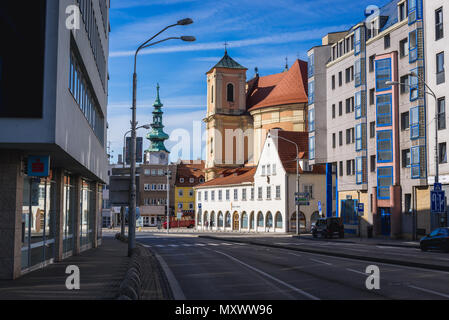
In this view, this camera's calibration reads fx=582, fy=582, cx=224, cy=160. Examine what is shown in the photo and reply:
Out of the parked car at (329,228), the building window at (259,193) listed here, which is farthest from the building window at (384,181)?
the building window at (259,193)

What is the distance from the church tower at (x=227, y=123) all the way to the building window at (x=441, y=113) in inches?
2367

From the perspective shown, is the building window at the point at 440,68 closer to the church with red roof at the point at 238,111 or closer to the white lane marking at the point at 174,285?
the white lane marking at the point at 174,285

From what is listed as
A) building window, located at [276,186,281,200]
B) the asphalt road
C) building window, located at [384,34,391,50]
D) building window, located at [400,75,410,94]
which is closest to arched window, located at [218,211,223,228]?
building window, located at [276,186,281,200]

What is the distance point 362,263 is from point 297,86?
74494mm

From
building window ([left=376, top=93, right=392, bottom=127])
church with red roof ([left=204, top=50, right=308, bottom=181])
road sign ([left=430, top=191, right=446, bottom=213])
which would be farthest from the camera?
church with red roof ([left=204, top=50, right=308, bottom=181])

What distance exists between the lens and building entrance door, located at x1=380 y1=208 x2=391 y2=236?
Answer: 49281 mm

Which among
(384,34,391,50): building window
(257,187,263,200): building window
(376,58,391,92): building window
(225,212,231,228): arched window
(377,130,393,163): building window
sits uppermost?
(384,34,391,50): building window

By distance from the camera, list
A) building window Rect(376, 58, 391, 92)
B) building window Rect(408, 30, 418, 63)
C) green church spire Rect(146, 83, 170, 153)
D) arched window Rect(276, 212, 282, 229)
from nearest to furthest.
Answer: building window Rect(408, 30, 418, 63) → building window Rect(376, 58, 391, 92) → arched window Rect(276, 212, 282, 229) → green church spire Rect(146, 83, 170, 153)

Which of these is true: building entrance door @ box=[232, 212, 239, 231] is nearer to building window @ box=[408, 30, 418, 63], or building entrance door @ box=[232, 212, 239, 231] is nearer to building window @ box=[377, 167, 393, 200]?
building window @ box=[377, 167, 393, 200]

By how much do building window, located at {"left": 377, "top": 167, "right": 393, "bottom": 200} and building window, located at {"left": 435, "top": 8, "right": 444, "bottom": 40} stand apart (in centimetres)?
1170

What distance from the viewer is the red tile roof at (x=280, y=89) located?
9242cm

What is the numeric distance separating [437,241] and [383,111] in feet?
61.9

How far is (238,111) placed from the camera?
102 metres
